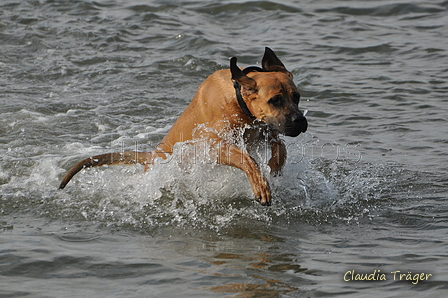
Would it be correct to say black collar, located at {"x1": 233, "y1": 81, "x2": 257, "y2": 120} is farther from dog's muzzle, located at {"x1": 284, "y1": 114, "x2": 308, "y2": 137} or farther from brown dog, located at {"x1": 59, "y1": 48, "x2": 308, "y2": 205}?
dog's muzzle, located at {"x1": 284, "y1": 114, "x2": 308, "y2": 137}

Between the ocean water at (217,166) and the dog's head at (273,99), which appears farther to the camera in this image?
the dog's head at (273,99)

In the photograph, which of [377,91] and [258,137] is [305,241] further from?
[377,91]

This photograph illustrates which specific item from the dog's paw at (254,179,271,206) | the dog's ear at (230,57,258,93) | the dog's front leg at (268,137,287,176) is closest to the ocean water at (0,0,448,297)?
the dog's front leg at (268,137,287,176)

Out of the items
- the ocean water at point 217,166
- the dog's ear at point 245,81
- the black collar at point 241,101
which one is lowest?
the ocean water at point 217,166

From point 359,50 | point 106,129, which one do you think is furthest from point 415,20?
point 106,129

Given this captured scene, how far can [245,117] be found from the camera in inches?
190

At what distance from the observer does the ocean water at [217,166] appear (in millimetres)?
3723

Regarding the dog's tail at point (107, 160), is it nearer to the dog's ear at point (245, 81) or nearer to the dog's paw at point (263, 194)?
the dog's ear at point (245, 81)

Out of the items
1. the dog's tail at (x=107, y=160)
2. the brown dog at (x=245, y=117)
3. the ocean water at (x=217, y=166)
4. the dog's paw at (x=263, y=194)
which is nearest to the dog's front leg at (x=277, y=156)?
the brown dog at (x=245, y=117)

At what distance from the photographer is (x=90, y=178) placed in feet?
19.0

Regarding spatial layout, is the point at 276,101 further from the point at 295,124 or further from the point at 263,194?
the point at 263,194

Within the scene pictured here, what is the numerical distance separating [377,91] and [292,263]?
5269mm

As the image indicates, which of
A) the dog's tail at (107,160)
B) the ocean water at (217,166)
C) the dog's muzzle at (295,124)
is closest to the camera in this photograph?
the ocean water at (217,166)

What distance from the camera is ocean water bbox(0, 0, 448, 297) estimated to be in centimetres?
372
